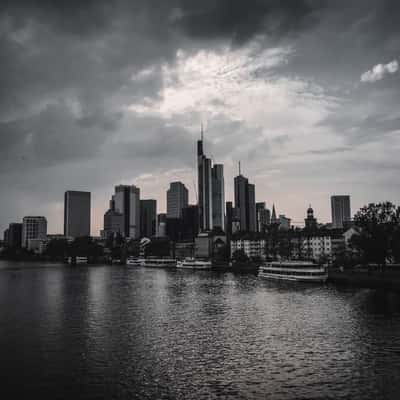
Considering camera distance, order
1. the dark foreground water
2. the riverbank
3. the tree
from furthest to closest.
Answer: the tree
the riverbank
the dark foreground water

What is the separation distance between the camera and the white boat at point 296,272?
419ft

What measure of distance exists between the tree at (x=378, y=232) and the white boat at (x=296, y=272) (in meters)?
13.7

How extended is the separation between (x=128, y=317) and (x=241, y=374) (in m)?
33.0

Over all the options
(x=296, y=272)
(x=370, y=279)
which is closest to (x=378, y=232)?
(x=370, y=279)

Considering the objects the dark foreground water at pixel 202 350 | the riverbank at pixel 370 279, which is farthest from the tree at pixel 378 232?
the dark foreground water at pixel 202 350

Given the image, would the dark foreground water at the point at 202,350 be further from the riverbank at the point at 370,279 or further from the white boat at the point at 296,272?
the white boat at the point at 296,272

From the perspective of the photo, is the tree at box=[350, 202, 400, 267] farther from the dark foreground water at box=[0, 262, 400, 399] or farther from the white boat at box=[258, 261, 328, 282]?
the dark foreground water at box=[0, 262, 400, 399]

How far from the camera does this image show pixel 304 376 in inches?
1496

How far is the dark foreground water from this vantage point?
115 ft

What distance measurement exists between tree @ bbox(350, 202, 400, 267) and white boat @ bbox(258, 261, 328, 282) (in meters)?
13.7

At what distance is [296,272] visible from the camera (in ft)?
443

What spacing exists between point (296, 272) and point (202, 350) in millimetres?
93025

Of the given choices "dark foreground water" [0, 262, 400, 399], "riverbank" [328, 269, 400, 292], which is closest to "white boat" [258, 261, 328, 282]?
"riverbank" [328, 269, 400, 292]

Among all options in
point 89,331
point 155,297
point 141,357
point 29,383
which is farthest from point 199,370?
point 155,297
